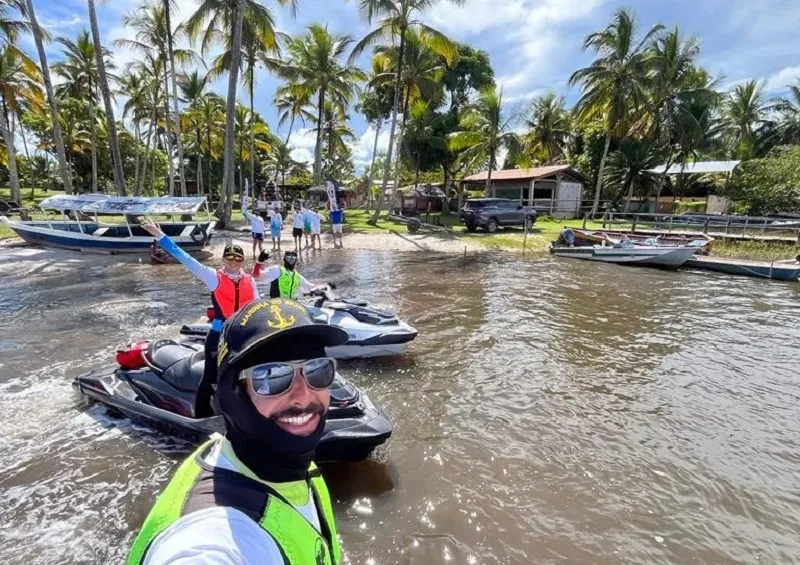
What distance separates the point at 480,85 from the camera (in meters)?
36.9

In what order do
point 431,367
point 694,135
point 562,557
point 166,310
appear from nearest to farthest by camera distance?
point 562,557 → point 431,367 → point 166,310 → point 694,135

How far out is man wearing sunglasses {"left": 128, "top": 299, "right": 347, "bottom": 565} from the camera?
1.04 m

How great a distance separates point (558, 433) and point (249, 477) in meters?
4.87

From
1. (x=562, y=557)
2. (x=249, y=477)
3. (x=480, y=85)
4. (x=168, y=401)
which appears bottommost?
(x=562, y=557)

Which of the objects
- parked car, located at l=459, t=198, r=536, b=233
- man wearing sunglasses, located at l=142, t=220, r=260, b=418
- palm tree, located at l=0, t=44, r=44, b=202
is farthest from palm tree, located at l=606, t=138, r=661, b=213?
palm tree, located at l=0, t=44, r=44, b=202

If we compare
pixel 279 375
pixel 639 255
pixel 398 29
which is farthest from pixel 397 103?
pixel 279 375

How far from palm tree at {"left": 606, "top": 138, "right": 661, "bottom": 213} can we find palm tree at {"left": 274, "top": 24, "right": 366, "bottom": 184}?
64.8 ft

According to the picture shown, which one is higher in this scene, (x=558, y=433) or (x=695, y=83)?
(x=695, y=83)

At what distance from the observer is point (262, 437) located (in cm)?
128

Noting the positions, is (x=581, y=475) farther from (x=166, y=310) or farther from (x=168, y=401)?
(x=166, y=310)

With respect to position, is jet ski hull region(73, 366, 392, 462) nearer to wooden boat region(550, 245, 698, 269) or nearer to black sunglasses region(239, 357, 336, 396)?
black sunglasses region(239, 357, 336, 396)

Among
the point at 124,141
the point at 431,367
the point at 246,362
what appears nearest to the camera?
the point at 246,362

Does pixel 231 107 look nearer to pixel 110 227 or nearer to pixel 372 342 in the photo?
pixel 110 227

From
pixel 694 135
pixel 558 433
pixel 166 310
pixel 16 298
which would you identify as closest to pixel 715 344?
pixel 558 433
